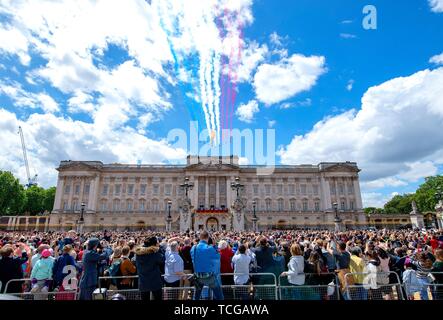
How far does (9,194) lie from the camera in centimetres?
6650

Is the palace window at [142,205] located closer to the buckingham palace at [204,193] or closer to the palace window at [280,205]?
the buckingham palace at [204,193]

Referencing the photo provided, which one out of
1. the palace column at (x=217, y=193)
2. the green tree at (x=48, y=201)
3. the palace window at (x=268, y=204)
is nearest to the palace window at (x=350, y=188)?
the palace window at (x=268, y=204)

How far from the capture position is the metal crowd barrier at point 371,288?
7.17 metres

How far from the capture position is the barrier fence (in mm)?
6859

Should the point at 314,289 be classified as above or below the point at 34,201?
below

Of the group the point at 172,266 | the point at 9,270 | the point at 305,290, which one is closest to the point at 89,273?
the point at 172,266

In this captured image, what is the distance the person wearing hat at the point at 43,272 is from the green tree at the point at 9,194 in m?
73.5

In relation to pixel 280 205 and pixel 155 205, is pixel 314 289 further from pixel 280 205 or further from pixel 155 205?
pixel 155 205

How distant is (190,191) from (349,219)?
39.6 metres

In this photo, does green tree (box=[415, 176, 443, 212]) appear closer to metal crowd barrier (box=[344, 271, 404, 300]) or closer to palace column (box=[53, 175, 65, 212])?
metal crowd barrier (box=[344, 271, 404, 300])

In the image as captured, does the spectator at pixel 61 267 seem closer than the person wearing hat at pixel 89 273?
No

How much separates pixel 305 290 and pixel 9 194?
81.1 m

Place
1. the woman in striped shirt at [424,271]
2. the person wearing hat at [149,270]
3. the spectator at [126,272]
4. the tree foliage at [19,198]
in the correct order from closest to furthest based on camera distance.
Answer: the person wearing hat at [149,270] → the woman in striped shirt at [424,271] → the spectator at [126,272] → the tree foliage at [19,198]
